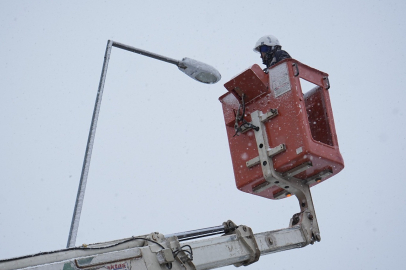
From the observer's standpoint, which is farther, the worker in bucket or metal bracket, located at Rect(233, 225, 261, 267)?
the worker in bucket

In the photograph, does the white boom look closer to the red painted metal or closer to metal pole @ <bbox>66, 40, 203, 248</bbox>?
the red painted metal

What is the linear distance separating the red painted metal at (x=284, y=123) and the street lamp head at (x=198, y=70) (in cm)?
69

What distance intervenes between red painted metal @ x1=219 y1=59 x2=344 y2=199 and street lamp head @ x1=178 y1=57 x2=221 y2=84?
27.3 inches

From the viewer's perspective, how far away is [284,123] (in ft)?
17.7

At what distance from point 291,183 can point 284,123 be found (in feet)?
2.01

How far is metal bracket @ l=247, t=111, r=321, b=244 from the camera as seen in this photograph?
17.7ft

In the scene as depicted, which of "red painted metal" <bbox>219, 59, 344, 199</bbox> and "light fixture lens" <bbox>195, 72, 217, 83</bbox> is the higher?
"light fixture lens" <bbox>195, 72, 217, 83</bbox>

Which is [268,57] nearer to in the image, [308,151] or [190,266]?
[308,151]

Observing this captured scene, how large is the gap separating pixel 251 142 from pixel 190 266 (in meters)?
1.80

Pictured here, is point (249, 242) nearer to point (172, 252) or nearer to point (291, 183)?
point (172, 252)

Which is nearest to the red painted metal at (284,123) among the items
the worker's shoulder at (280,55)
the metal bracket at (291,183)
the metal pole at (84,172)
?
the metal bracket at (291,183)

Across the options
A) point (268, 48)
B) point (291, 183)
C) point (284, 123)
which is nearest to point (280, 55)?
point (268, 48)

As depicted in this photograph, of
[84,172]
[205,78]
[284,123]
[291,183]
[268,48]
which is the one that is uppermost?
[268,48]

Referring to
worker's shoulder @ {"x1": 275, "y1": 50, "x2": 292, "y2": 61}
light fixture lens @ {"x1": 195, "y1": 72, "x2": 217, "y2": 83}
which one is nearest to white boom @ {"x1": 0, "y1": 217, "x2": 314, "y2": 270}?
worker's shoulder @ {"x1": 275, "y1": 50, "x2": 292, "y2": 61}
